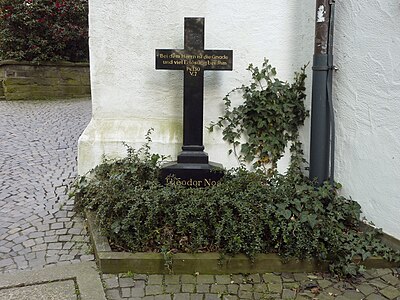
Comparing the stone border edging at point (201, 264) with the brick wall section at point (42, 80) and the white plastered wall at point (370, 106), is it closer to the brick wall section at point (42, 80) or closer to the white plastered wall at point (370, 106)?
the white plastered wall at point (370, 106)

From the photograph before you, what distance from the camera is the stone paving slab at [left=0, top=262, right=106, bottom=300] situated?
3018mm

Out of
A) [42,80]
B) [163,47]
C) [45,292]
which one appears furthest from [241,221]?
[42,80]

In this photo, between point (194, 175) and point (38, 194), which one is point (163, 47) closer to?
point (194, 175)

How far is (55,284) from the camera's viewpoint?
315 centimetres

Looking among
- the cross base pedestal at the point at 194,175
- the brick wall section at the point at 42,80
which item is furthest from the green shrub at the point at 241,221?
the brick wall section at the point at 42,80

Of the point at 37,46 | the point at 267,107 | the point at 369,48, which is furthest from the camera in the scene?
the point at 37,46

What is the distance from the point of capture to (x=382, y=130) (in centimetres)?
351

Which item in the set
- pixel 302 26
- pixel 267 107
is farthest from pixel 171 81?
pixel 302 26

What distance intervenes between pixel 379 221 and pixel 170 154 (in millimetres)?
2001

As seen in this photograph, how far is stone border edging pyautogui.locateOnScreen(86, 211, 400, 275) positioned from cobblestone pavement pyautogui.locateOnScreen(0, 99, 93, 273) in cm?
32

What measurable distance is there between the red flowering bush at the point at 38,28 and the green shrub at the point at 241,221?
9488mm

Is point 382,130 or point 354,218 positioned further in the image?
point 354,218

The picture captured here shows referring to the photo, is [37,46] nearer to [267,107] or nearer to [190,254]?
[267,107]

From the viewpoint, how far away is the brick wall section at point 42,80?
39.8 feet
